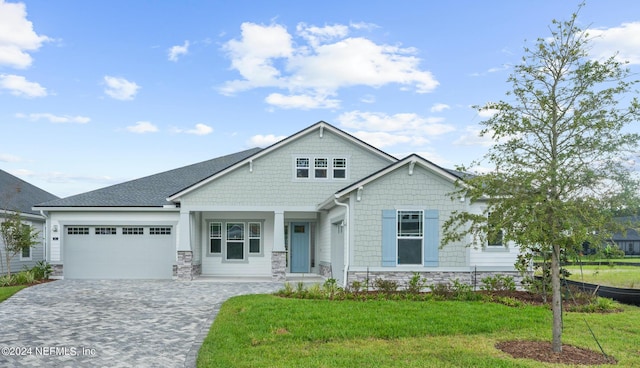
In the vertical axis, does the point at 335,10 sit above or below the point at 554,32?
above

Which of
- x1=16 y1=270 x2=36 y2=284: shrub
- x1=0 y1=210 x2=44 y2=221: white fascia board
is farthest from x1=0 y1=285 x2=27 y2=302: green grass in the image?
x1=0 y1=210 x2=44 y2=221: white fascia board

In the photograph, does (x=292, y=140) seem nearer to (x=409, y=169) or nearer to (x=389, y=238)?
(x=409, y=169)

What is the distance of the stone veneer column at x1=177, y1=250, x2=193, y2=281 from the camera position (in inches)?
776

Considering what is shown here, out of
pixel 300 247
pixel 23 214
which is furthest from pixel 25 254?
pixel 300 247

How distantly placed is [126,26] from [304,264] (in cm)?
1182

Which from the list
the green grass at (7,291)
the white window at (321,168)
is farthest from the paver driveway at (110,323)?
the white window at (321,168)

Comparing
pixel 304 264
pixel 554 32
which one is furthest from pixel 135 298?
pixel 554 32

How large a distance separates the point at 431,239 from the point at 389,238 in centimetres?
130

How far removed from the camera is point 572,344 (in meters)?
9.02

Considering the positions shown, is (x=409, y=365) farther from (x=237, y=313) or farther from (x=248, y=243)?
(x=248, y=243)

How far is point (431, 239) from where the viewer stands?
15.9 meters

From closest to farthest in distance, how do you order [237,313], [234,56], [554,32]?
[554,32] → [237,313] → [234,56]

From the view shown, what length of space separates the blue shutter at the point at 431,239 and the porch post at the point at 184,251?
9.16 m

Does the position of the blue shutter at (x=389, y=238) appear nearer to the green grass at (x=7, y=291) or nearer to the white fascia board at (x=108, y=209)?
the white fascia board at (x=108, y=209)
